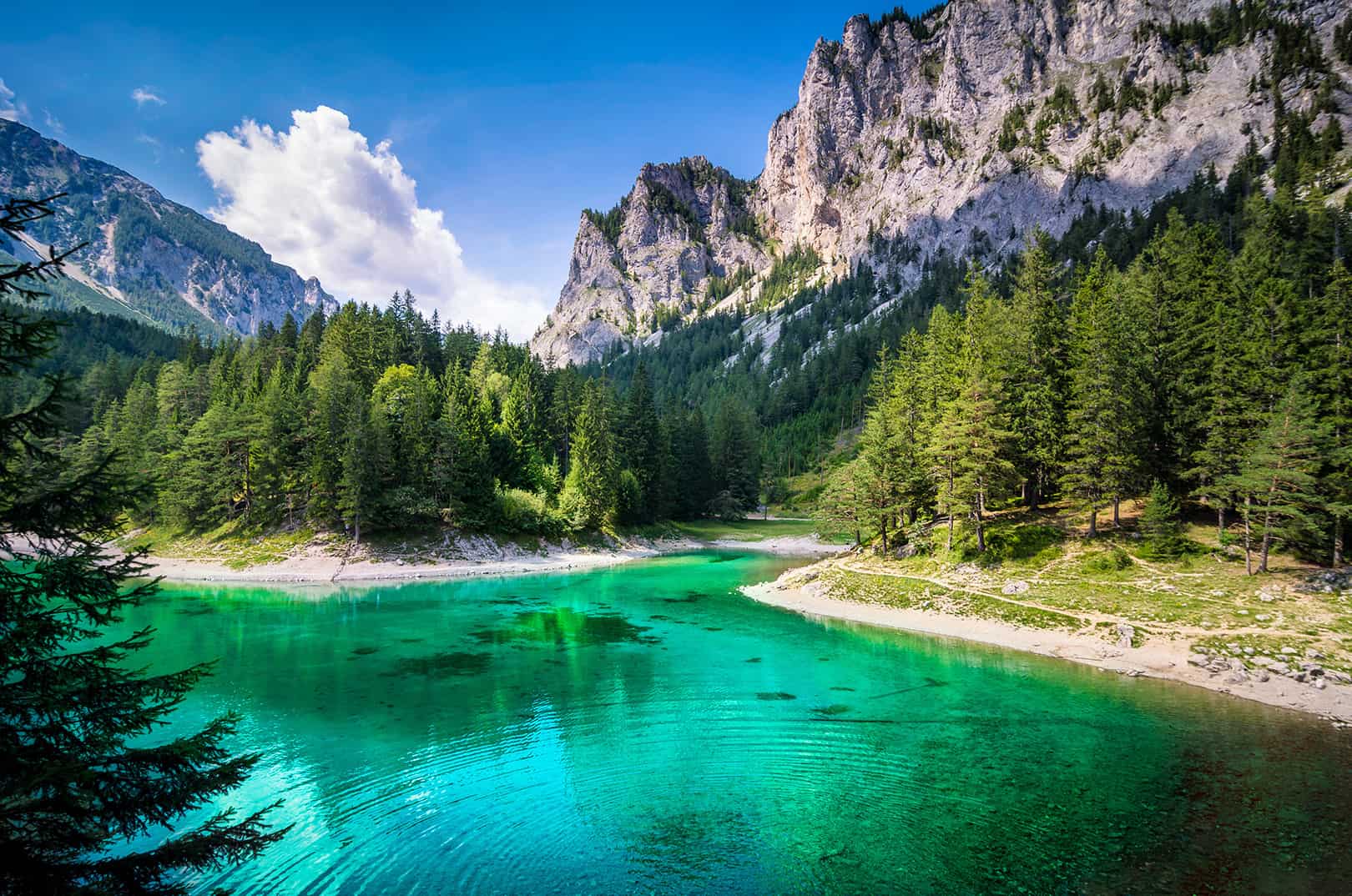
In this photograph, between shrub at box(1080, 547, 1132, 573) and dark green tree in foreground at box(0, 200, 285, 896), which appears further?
shrub at box(1080, 547, 1132, 573)

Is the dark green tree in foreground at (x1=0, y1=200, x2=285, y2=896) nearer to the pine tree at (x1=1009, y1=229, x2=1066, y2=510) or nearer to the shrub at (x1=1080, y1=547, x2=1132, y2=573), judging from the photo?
the shrub at (x1=1080, y1=547, x2=1132, y2=573)

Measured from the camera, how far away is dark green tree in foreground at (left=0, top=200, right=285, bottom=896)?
707 centimetres

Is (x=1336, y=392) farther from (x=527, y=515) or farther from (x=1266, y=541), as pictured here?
(x=527, y=515)

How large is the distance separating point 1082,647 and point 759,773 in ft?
70.9

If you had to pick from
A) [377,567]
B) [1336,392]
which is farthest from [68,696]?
[377,567]

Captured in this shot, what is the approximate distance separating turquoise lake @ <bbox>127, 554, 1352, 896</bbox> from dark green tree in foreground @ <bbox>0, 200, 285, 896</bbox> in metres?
6.24

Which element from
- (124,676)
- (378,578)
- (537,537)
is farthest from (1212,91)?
(124,676)

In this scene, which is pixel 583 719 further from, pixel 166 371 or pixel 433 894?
pixel 166 371

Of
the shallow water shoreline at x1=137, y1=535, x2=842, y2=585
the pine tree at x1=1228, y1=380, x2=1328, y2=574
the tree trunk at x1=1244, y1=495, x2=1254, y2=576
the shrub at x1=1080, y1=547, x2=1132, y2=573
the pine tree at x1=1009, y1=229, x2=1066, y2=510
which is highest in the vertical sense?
the pine tree at x1=1009, y1=229, x2=1066, y2=510

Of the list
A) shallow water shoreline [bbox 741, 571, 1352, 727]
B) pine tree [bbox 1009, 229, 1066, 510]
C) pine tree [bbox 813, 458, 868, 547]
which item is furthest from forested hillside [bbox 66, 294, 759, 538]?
pine tree [bbox 1009, 229, 1066, 510]

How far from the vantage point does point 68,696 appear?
7715mm

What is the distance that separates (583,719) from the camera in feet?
76.1

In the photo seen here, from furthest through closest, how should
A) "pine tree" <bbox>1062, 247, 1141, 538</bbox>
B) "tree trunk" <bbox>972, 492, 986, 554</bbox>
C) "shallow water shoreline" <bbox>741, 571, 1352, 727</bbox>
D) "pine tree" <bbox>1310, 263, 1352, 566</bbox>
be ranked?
"tree trunk" <bbox>972, 492, 986, 554</bbox> → "pine tree" <bbox>1062, 247, 1141, 538</bbox> → "pine tree" <bbox>1310, 263, 1352, 566</bbox> → "shallow water shoreline" <bbox>741, 571, 1352, 727</bbox>

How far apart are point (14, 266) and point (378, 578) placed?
59.5 m
